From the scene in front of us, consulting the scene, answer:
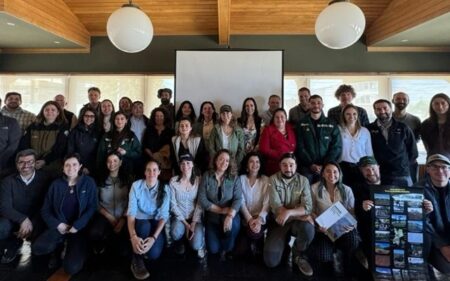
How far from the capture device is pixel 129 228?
2402mm

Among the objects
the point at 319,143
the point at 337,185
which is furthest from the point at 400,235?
the point at 319,143

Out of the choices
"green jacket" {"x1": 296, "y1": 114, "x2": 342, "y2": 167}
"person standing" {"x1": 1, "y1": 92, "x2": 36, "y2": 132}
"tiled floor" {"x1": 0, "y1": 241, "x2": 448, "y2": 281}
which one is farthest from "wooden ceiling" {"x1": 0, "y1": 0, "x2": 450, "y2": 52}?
"tiled floor" {"x1": 0, "y1": 241, "x2": 448, "y2": 281}

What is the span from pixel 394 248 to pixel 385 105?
56.8 inches

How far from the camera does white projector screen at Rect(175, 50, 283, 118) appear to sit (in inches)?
154

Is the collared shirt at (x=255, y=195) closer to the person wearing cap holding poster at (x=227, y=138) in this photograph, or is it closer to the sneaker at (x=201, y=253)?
the person wearing cap holding poster at (x=227, y=138)

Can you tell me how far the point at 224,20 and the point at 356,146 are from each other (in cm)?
250

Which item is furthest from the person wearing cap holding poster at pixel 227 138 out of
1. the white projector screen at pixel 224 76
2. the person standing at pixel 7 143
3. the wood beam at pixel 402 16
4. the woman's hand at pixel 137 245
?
the wood beam at pixel 402 16

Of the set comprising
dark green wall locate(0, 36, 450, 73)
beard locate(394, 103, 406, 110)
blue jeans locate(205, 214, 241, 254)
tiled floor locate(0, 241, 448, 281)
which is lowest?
tiled floor locate(0, 241, 448, 281)

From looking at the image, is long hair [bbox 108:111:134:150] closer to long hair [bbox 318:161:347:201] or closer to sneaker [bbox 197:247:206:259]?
sneaker [bbox 197:247:206:259]

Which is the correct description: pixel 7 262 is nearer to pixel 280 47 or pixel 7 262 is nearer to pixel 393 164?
pixel 393 164

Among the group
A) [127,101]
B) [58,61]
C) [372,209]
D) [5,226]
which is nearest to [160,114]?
[127,101]

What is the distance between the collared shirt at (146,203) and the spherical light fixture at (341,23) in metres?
1.84

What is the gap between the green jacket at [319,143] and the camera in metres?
2.80

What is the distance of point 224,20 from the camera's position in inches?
158
